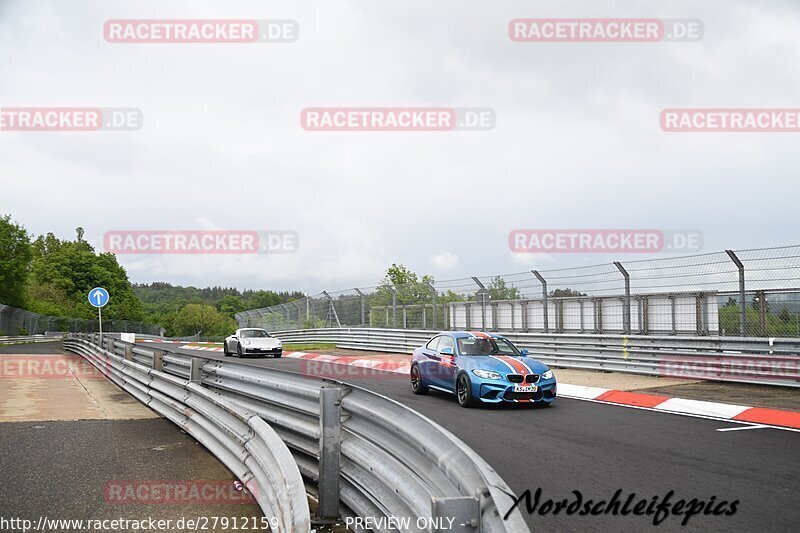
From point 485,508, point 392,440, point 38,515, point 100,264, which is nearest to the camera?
point 485,508

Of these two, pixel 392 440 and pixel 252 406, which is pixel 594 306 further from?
pixel 392 440

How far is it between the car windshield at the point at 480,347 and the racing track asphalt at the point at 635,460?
51.3 inches

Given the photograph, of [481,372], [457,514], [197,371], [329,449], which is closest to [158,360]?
[197,371]

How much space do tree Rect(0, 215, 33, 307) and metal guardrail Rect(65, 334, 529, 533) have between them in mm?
65618

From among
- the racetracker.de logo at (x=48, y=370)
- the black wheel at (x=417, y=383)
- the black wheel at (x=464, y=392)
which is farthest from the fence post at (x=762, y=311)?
the racetracker.de logo at (x=48, y=370)

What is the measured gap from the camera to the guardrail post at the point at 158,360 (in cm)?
1030

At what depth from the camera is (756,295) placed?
13328 millimetres

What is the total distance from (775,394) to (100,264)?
104696mm

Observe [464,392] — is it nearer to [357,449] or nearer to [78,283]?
[357,449]

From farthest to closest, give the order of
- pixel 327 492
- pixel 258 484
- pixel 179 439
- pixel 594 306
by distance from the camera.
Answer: pixel 594 306
pixel 179 439
pixel 258 484
pixel 327 492

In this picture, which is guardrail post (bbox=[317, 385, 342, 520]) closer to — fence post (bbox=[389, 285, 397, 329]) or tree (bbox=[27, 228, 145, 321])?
fence post (bbox=[389, 285, 397, 329])

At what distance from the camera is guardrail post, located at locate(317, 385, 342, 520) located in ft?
14.8

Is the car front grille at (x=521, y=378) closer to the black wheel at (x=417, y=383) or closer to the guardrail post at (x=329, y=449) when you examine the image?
the black wheel at (x=417, y=383)

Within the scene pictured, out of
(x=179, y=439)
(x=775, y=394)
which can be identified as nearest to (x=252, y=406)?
(x=179, y=439)
